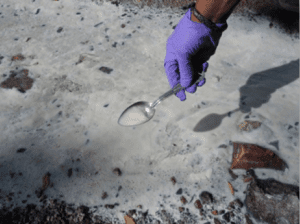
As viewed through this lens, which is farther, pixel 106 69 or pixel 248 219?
pixel 106 69

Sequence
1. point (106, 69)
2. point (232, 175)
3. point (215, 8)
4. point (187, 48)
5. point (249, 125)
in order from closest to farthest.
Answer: point (215, 8), point (187, 48), point (232, 175), point (249, 125), point (106, 69)

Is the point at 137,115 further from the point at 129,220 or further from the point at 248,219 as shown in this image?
the point at 248,219

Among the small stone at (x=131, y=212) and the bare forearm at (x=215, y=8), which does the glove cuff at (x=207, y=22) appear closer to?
the bare forearm at (x=215, y=8)

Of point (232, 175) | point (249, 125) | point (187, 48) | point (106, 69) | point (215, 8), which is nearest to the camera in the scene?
point (215, 8)

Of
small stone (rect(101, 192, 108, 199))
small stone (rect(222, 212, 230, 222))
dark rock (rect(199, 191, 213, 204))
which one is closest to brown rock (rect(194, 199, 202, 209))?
dark rock (rect(199, 191, 213, 204))

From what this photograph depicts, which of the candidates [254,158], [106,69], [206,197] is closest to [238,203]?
[206,197]

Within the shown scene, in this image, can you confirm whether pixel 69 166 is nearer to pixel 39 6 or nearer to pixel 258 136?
pixel 258 136
